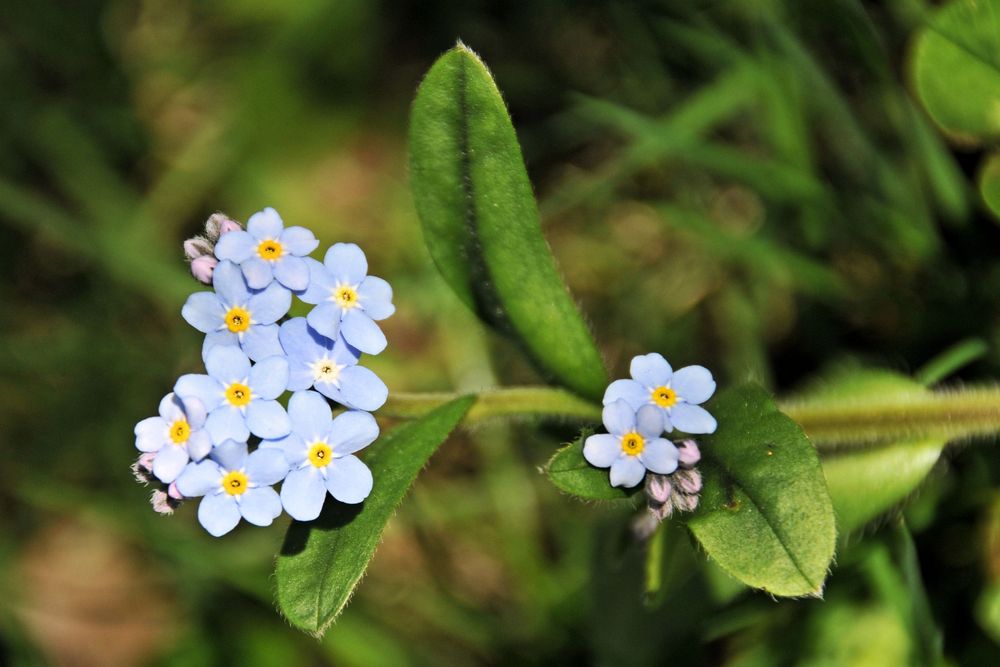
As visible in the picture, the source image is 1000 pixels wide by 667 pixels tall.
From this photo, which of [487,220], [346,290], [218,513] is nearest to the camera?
[218,513]

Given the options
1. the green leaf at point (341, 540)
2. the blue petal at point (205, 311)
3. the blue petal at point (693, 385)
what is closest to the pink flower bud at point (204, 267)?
the blue petal at point (205, 311)

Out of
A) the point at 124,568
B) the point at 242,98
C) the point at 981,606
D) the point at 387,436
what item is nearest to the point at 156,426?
the point at 387,436

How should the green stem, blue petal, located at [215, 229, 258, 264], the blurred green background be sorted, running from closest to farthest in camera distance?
blue petal, located at [215, 229, 258, 264] < the green stem < the blurred green background

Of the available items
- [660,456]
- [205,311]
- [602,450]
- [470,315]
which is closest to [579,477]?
[602,450]

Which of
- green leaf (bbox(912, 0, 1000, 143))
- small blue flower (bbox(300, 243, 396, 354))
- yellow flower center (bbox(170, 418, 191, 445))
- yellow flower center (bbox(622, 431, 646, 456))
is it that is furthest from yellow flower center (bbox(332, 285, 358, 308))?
green leaf (bbox(912, 0, 1000, 143))

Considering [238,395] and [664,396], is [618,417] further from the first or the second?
[238,395]

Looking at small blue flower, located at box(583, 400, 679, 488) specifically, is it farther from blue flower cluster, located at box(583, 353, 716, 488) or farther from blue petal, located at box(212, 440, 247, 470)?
blue petal, located at box(212, 440, 247, 470)
